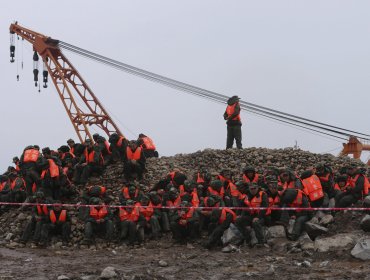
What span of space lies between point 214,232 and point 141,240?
1.86 metres

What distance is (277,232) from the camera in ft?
37.4

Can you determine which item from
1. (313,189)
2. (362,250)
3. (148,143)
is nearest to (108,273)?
(362,250)

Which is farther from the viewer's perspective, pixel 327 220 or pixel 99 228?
pixel 99 228

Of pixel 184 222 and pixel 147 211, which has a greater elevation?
pixel 147 211

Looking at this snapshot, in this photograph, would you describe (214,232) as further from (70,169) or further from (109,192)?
(70,169)

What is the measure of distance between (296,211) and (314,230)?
0.65 meters

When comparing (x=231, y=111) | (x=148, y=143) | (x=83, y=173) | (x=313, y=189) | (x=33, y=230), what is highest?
(x=231, y=111)

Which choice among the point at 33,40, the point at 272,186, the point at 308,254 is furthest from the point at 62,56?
the point at 308,254

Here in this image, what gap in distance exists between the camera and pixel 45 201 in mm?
12547

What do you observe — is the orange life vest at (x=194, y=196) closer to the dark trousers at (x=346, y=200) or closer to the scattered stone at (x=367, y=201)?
the dark trousers at (x=346, y=200)

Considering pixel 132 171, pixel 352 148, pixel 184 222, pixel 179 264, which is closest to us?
pixel 179 264

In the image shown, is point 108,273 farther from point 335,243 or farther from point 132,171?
point 132,171

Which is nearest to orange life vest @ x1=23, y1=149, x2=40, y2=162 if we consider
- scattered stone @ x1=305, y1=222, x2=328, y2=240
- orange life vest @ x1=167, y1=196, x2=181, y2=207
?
orange life vest @ x1=167, y1=196, x2=181, y2=207

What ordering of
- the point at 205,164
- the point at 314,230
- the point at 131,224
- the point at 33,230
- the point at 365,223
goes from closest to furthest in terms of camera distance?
the point at 365,223, the point at 314,230, the point at 131,224, the point at 33,230, the point at 205,164
